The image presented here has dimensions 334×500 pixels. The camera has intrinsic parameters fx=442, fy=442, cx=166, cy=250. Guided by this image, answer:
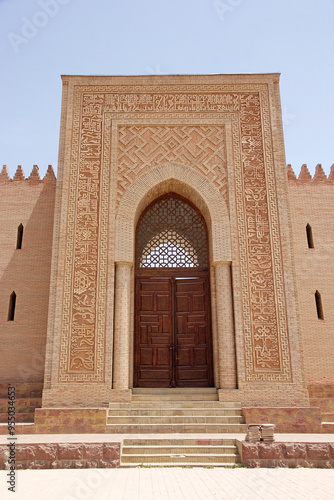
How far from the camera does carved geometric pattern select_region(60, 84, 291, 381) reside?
24.8 ft

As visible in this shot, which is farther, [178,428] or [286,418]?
[286,418]

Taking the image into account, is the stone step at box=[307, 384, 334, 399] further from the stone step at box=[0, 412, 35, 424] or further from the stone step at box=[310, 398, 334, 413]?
the stone step at box=[0, 412, 35, 424]

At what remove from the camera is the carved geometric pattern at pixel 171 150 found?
8516 millimetres

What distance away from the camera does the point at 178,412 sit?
682 cm

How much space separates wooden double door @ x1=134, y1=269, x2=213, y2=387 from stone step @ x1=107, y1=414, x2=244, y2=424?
4.85ft

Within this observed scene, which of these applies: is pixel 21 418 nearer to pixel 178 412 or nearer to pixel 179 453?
pixel 178 412

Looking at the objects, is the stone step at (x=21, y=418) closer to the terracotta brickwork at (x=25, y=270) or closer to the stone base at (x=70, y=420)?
the stone base at (x=70, y=420)

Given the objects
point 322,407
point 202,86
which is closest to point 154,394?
point 322,407

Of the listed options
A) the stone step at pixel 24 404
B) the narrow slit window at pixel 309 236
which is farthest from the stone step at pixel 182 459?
the narrow slit window at pixel 309 236

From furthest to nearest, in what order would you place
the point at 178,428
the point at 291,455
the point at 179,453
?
1. the point at 178,428
2. the point at 179,453
3. the point at 291,455

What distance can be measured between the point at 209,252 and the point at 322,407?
11.1 ft

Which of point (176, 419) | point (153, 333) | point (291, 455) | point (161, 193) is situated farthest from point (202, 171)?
point (291, 455)
